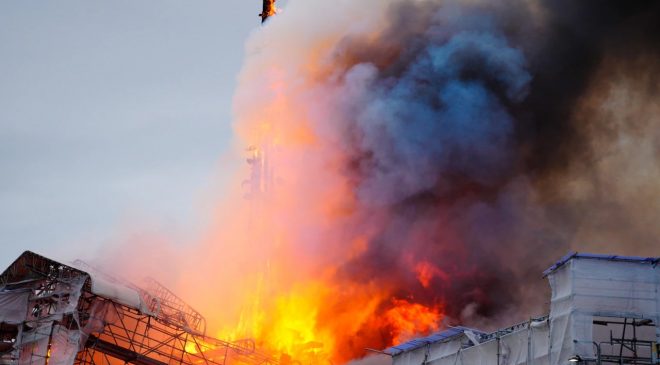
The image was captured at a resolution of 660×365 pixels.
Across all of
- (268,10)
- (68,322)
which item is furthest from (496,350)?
(268,10)

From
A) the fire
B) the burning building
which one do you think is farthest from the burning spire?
the burning building

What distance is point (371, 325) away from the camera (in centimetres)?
8156

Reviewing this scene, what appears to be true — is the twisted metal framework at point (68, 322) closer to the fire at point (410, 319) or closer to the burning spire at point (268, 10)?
the fire at point (410, 319)

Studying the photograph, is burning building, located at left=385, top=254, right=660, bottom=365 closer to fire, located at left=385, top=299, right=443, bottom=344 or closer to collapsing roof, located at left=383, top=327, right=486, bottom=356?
collapsing roof, located at left=383, top=327, right=486, bottom=356

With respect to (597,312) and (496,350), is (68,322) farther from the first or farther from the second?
(597,312)

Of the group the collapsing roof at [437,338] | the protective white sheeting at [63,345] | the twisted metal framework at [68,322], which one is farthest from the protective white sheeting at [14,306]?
the collapsing roof at [437,338]

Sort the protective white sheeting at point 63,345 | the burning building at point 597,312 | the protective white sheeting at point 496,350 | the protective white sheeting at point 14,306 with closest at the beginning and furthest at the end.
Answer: the burning building at point 597,312, the protective white sheeting at point 496,350, the protective white sheeting at point 63,345, the protective white sheeting at point 14,306

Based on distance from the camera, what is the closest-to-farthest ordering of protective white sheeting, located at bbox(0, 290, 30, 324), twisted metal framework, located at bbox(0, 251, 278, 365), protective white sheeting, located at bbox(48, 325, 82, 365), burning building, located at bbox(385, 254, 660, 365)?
burning building, located at bbox(385, 254, 660, 365) < protective white sheeting, located at bbox(48, 325, 82, 365) < twisted metal framework, located at bbox(0, 251, 278, 365) < protective white sheeting, located at bbox(0, 290, 30, 324)

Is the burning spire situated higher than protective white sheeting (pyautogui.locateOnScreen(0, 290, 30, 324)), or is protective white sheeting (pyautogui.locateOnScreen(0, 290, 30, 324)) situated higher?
the burning spire

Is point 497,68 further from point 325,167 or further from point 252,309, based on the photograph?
point 252,309

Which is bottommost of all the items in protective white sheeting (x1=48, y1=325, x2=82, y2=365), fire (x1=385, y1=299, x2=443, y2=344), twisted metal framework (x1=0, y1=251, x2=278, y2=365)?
protective white sheeting (x1=48, y1=325, x2=82, y2=365)

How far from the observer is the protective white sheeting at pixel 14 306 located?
206ft

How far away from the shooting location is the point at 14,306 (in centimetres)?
6316

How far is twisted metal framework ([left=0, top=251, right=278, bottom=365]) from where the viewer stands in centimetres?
6184
